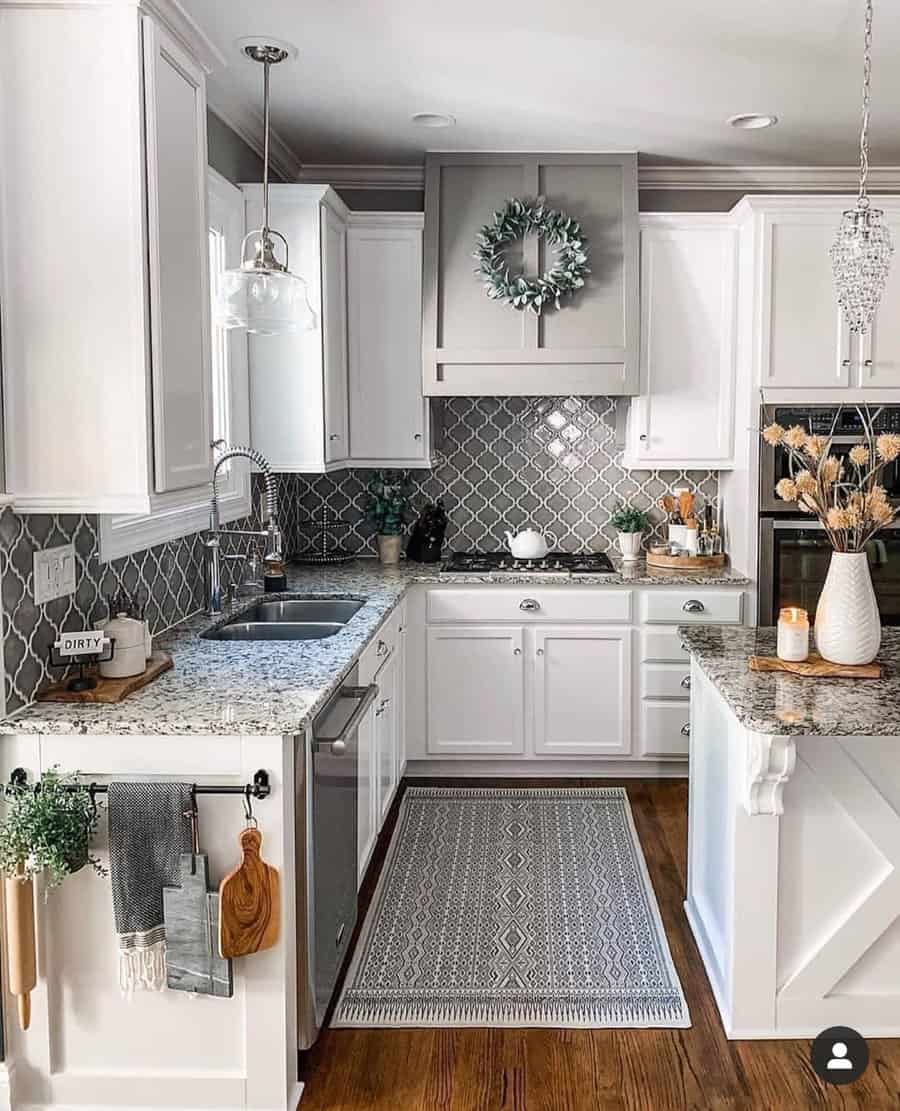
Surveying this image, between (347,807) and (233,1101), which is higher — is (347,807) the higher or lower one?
the higher one

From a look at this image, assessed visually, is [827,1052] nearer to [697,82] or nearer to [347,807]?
[347,807]

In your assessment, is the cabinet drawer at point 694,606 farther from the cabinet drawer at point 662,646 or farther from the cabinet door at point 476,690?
the cabinet door at point 476,690

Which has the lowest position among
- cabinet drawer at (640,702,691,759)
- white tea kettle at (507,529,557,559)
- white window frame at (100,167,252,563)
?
cabinet drawer at (640,702,691,759)

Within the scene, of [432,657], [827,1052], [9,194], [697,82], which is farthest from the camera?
[432,657]

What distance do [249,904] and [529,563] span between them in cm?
270

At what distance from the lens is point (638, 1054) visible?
2.45 meters

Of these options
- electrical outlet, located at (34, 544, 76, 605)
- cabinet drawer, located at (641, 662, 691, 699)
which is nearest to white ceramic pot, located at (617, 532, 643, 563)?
cabinet drawer, located at (641, 662, 691, 699)

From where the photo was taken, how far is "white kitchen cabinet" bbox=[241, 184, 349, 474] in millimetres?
4031

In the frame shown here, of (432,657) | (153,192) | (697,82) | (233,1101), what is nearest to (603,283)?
(697,82)

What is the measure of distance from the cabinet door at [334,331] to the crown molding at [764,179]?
142 cm

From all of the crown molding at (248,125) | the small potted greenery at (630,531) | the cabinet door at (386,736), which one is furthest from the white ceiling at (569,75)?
the cabinet door at (386,736)

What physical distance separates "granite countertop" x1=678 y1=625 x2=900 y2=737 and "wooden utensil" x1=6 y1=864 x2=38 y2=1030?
1511 mm

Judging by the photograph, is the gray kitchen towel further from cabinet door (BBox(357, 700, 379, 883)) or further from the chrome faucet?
the chrome faucet

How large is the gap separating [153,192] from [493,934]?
86.6 inches
